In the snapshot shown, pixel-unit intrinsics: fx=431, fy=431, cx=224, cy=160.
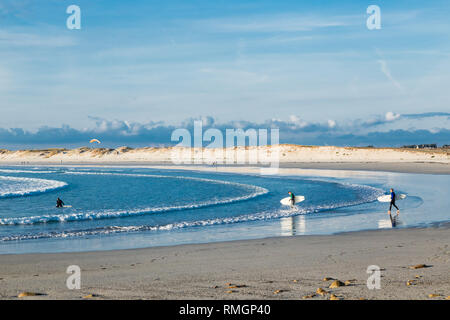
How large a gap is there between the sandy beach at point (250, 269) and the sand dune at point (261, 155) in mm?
67277

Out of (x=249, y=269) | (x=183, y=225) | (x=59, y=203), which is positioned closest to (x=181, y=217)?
(x=183, y=225)

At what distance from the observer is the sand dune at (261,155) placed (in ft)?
299

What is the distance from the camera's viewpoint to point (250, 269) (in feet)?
33.1

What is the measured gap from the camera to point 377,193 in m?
30.5

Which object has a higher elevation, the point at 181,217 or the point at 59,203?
the point at 59,203

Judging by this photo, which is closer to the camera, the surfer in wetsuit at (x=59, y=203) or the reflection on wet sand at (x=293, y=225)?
the reflection on wet sand at (x=293, y=225)

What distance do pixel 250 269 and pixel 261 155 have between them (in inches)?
4482

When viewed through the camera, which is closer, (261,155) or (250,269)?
(250,269)

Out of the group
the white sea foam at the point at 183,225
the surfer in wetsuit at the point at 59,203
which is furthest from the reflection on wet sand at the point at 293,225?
the surfer in wetsuit at the point at 59,203

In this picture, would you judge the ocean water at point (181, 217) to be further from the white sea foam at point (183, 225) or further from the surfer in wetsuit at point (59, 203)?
the surfer in wetsuit at point (59, 203)

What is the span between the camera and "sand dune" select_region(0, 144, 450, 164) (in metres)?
91.0

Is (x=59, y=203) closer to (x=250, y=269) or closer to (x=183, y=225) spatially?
(x=183, y=225)

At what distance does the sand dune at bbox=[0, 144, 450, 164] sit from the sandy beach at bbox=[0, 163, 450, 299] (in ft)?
221
